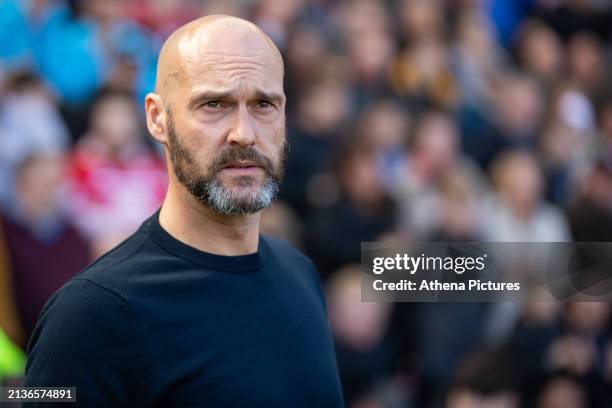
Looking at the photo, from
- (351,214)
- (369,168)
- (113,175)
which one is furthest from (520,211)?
(113,175)

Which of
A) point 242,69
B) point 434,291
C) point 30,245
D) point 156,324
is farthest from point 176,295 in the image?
point 30,245

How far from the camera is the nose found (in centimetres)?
232

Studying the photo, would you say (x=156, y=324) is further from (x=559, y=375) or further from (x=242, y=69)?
(x=559, y=375)

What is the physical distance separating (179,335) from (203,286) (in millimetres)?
155

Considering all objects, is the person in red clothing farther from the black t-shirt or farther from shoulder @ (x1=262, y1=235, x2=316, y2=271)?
the black t-shirt

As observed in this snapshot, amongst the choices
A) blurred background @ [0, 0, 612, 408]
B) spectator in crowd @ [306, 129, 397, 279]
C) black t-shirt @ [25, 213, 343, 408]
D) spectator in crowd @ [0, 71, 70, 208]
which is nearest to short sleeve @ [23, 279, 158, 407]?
black t-shirt @ [25, 213, 343, 408]

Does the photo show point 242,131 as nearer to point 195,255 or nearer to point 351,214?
point 195,255

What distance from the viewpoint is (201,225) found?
2408mm

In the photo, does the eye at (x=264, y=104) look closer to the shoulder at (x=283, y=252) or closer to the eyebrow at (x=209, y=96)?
the eyebrow at (x=209, y=96)

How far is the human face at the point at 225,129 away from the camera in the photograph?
233 centimetres

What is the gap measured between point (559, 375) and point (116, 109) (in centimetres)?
304

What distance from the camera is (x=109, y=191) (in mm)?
5707

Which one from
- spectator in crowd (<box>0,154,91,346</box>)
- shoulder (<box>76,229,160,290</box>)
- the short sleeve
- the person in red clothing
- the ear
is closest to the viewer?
the short sleeve

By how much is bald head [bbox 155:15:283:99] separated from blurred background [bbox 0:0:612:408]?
65.6 inches
